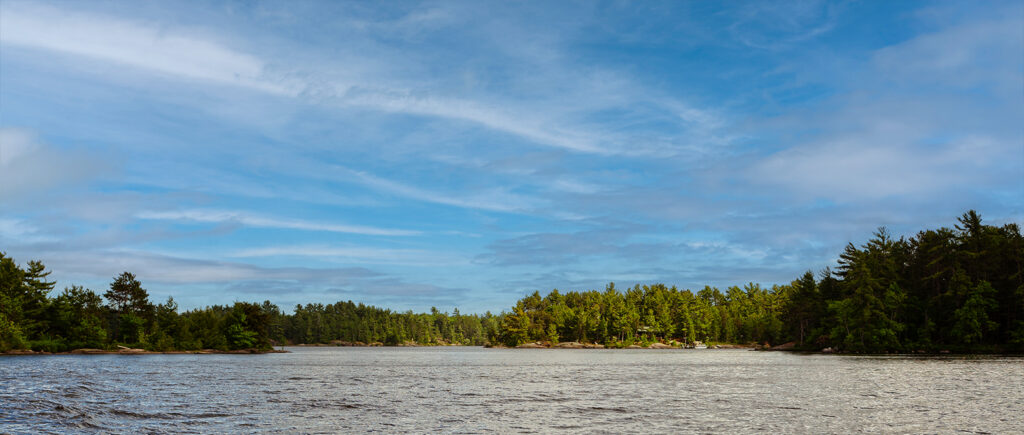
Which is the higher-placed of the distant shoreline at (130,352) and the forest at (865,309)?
the forest at (865,309)

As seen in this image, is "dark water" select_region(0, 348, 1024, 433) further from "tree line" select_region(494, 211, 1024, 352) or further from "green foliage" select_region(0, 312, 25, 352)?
"green foliage" select_region(0, 312, 25, 352)

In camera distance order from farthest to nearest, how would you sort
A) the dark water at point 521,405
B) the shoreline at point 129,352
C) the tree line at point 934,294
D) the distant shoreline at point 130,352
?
the shoreline at point 129,352
the distant shoreline at point 130,352
the tree line at point 934,294
the dark water at point 521,405

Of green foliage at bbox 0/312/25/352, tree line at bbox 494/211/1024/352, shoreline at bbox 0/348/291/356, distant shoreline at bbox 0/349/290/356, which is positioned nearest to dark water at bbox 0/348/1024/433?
tree line at bbox 494/211/1024/352

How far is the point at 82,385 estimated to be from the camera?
173 ft

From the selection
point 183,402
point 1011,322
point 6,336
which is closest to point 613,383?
point 183,402

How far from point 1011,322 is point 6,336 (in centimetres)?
18523

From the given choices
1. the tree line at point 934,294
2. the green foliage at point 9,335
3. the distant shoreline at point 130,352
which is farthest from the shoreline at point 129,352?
the tree line at point 934,294

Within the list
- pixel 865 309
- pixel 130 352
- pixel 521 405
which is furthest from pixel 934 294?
pixel 130 352

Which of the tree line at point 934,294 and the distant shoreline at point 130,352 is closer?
the tree line at point 934,294

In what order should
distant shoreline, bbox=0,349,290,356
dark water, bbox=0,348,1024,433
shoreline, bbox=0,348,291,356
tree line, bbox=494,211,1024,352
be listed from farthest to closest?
shoreline, bbox=0,348,291,356
distant shoreline, bbox=0,349,290,356
tree line, bbox=494,211,1024,352
dark water, bbox=0,348,1024,433

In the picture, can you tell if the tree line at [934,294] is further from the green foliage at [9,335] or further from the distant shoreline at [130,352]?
the green foliage at [9,335]

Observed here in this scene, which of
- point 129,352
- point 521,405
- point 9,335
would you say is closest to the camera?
point 521,405

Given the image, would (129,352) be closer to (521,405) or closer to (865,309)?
(521,405)

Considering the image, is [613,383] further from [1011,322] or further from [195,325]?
[195,325]
